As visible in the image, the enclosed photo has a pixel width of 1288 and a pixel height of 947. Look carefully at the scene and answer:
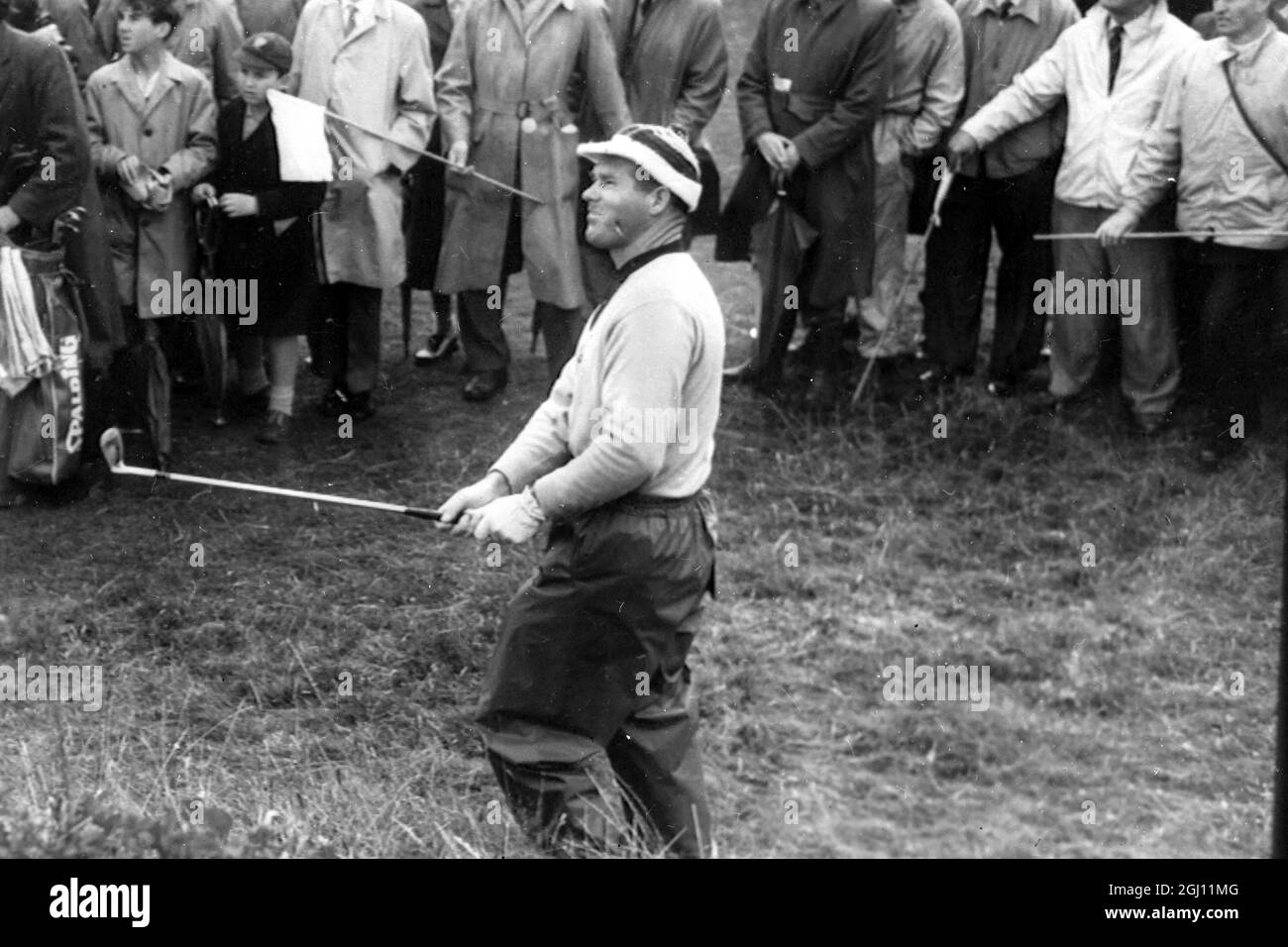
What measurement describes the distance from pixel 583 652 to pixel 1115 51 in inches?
190

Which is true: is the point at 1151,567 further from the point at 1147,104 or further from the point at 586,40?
the point at 586,40

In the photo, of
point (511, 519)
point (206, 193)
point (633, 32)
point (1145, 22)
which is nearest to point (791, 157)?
point (633, 32)

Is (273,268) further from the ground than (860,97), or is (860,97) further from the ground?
(860,97)

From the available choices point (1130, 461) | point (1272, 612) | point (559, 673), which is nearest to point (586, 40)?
point (1130, 461)

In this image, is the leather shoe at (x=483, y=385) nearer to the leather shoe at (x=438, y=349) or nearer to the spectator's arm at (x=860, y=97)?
the leather shoe at (x=438, y=349)

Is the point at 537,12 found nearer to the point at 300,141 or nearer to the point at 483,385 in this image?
the point at 300,141

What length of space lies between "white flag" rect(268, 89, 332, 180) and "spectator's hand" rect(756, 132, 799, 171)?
195 centimetres

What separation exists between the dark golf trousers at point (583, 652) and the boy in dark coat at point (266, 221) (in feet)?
13.1

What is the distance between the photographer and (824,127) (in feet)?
32.1

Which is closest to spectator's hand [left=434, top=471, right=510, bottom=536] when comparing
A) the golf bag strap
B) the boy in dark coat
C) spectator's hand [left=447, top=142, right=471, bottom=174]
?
the boy in dark coat

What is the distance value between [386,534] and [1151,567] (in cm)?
293

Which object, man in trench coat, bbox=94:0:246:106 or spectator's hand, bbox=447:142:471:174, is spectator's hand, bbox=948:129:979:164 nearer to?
spectator's hand, bbox=447:142:471:174

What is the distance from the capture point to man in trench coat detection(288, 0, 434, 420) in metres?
9.57

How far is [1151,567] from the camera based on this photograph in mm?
8258
